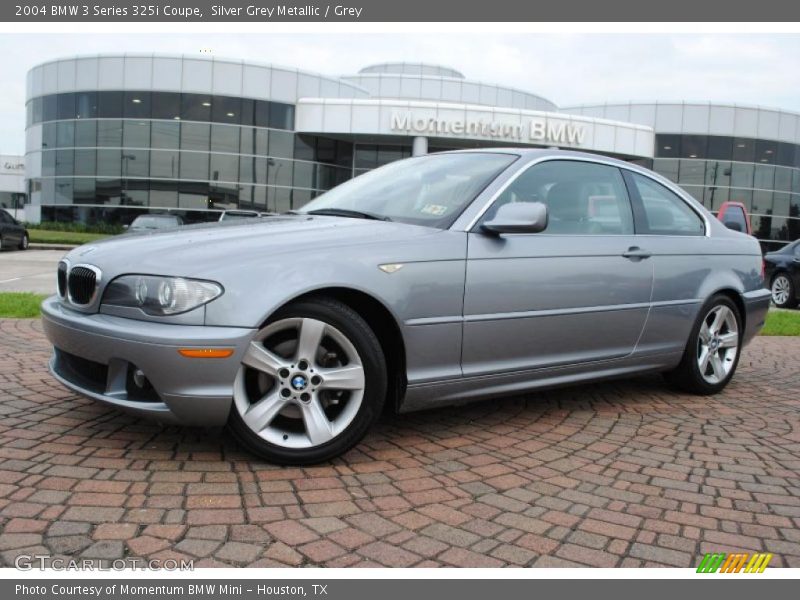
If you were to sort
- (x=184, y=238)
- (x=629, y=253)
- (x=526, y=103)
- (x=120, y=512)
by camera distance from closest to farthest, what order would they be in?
(x=120, y=512)
(x=184, y=238)
(x=629, y=253)
(x=526, y=103)

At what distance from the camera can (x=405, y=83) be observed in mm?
40844

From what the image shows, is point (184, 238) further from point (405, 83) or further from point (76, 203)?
point (405, 83)

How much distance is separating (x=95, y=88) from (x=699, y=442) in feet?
114

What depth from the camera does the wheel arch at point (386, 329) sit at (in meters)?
3.31

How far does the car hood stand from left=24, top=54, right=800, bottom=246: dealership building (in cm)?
2936

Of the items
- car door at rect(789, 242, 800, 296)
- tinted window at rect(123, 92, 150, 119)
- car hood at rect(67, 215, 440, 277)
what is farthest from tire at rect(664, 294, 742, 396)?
tinted window at rect(123, 92, 150, 119)

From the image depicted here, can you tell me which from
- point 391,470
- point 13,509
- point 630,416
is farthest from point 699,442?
point 13,509

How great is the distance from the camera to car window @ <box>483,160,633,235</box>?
13.3ft

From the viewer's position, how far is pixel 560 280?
3941mm

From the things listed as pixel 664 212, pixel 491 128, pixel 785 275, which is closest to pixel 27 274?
pixel 664 212

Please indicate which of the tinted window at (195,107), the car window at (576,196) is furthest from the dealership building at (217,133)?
the car window at (576,196)

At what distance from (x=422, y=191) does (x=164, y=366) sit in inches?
72.4

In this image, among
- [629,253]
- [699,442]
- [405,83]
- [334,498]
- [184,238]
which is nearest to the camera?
[334,498]

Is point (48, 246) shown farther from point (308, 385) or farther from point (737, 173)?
point (737, 173)
